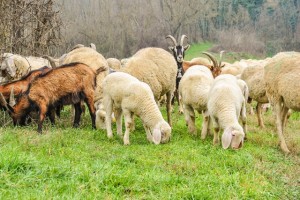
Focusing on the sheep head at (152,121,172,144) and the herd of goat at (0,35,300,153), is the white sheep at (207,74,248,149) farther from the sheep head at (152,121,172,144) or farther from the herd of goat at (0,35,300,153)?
the sheep head at (152,121,172,144)

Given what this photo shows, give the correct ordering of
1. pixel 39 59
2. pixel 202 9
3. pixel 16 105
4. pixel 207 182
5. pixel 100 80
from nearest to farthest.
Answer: pixel 207 182 → pixel 16 105 → pixel 100 80 → pixel 39 59 → pixel 202 9

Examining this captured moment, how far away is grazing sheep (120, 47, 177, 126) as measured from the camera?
10023mm

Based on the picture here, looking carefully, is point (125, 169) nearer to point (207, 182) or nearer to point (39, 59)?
point (207, 182)

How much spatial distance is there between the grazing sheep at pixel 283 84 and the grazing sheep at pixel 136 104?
2499 millimetres

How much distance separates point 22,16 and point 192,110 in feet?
22.1

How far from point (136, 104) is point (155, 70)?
2.21 metres

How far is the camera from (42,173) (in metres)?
5.29

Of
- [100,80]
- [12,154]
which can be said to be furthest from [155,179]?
[100,80]

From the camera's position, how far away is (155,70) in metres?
10.2

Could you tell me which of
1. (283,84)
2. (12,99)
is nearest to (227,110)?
(283,84)

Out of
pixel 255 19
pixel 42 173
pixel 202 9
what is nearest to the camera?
pixel 42 173

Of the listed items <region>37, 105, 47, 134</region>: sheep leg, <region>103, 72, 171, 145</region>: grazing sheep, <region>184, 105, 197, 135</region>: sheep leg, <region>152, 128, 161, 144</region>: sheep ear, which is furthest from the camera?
<region>184, 105, 197, 135</region>: sheep leg

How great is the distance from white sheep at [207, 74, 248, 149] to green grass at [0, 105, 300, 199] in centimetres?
24

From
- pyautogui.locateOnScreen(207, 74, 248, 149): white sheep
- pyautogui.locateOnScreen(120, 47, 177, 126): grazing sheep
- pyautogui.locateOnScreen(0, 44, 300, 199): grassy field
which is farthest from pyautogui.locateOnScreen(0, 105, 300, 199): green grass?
pyautogui.locateOnScreen(120, 47, 177, 126): grazing sheep
